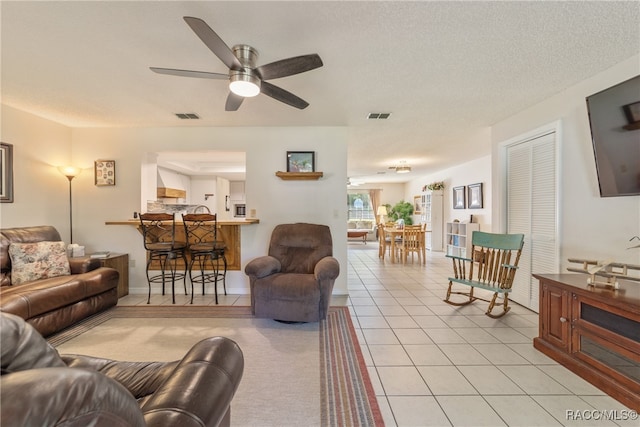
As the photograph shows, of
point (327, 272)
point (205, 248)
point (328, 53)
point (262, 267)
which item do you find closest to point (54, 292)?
point (205, 248)

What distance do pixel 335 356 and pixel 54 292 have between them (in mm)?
2639

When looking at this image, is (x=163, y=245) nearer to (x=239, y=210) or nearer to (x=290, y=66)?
(x=290, y=66)

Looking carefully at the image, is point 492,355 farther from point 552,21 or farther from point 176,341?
point 176,341

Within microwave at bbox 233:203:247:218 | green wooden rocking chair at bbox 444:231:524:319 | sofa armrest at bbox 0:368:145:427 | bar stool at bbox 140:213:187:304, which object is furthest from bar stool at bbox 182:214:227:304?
microwave at bbox 233:203:247:218

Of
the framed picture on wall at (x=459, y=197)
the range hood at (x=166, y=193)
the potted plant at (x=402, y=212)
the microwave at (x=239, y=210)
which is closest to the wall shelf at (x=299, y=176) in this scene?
the range hood at (x=166, y=193)

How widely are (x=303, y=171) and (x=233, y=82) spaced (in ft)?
6.21

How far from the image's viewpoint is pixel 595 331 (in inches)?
71.9

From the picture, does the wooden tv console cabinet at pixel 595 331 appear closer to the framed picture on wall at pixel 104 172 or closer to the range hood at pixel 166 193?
the framed picture on wall at pixel 104 172

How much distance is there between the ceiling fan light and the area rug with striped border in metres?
2.16

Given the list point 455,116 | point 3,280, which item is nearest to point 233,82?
point 455,116

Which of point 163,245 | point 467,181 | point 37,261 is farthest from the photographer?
point 467,181

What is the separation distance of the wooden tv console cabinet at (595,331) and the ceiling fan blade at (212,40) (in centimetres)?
291

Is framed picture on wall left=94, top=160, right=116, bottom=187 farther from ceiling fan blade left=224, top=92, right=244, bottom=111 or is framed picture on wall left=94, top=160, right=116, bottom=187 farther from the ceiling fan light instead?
the ceiling fan light

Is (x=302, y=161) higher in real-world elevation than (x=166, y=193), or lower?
higher
